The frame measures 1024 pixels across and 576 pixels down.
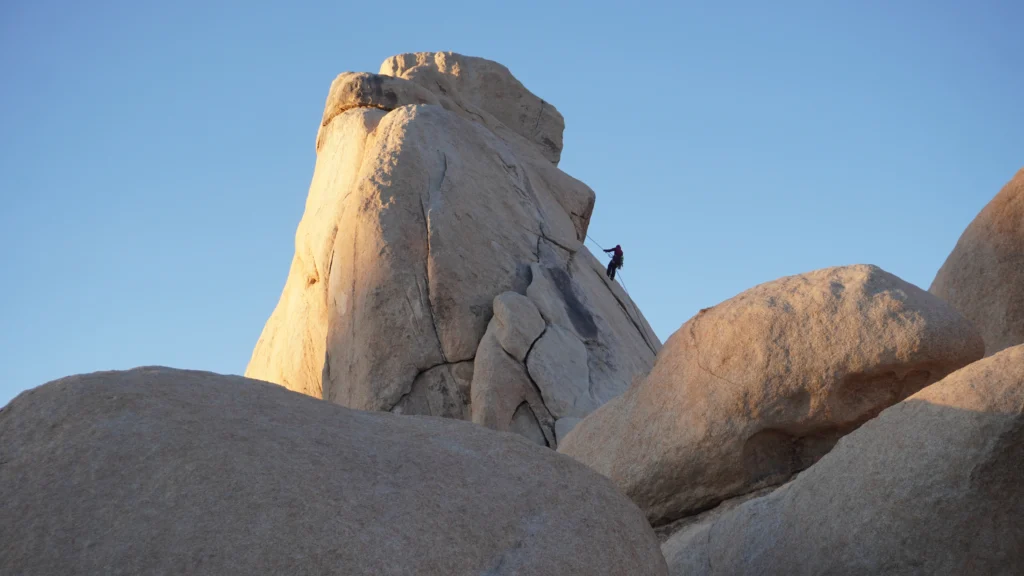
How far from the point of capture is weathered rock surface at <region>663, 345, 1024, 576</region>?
190 inches

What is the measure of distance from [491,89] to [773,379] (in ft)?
51.5

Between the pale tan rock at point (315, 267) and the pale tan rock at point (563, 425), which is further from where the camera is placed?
the pale tan rock at point (315, 267)

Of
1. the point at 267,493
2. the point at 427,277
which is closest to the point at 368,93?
the point at 427,277

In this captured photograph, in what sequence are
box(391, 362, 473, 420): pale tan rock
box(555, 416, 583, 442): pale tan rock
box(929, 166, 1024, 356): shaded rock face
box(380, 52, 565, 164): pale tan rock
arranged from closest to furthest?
box(929, 166, 1024, 356): shaded rock face → box(555, 416, 583, 442): pale tan rock → box(391, 362, 473, 420): pale tan rock → box(380, 52, 565, 164): pale tan rock

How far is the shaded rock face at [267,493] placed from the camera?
3.75 meters

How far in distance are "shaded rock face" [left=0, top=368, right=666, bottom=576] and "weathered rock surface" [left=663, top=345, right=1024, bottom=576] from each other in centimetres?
111

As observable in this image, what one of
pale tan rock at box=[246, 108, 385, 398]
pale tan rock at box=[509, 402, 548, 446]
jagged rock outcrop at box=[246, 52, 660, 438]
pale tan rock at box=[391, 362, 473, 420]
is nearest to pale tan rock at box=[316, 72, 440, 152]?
jagged rock outcrop at box=[246, 52, 660, 438]

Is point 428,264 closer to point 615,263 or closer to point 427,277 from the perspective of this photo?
point 427,277

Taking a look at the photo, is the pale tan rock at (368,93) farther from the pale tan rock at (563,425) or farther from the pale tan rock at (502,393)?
the pale tan rock at (563,425)

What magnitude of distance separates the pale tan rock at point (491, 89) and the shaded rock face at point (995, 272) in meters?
13.5

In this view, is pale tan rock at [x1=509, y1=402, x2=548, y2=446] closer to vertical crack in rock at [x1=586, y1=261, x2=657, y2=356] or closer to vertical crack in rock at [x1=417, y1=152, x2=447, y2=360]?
vertical crack in rock at [x1=417, y1=152, x2=447, y2=360]

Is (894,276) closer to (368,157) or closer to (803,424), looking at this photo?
(803,424)

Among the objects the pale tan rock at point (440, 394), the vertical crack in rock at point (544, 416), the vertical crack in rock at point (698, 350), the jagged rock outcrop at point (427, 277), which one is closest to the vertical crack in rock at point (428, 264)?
the jagged rock outcrop at point (427, 277)

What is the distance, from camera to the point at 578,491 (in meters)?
4.76
